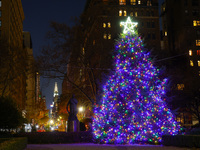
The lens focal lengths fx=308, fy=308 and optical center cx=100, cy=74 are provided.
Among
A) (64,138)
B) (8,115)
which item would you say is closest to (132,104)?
(64,138)

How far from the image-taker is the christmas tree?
2248 cm

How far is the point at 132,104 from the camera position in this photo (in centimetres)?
2277

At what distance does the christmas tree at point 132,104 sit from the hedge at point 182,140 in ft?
3.20

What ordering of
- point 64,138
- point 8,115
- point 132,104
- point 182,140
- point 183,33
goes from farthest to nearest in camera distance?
point 183,33 < point 8,115 < point 64,138 < point 132,104 < point 182,140

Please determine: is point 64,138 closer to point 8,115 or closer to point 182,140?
point 8,115

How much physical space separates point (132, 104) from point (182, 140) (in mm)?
4421

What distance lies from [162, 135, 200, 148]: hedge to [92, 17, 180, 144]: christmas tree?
975 millimetres

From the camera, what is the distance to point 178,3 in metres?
90.5

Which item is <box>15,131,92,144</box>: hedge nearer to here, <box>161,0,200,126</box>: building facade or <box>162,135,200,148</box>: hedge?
<box>162,135,200,148</box>: hedge

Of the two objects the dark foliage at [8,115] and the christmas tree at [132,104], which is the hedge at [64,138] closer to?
the dark foliage at [8,115]

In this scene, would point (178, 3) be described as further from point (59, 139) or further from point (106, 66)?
point (59, 139)

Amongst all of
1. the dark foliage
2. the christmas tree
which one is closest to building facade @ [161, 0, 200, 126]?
the christmas tree

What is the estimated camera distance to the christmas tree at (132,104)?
22.5 meters

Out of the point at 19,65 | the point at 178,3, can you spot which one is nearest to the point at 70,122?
the point at 19,65
